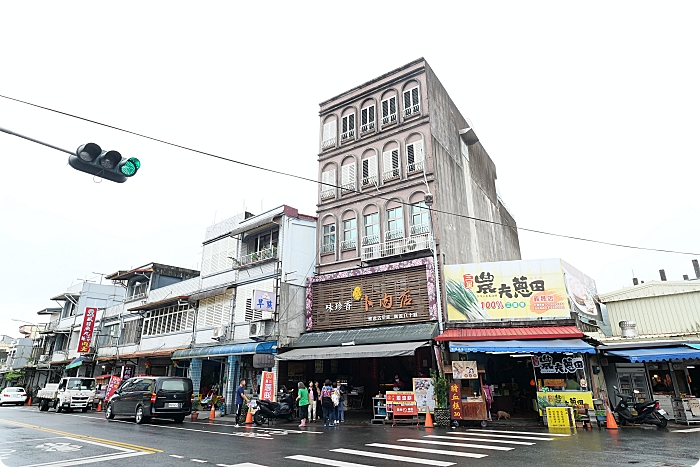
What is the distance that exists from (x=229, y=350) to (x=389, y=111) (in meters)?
15.2

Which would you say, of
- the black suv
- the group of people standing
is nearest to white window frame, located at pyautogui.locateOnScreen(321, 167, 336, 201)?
the group of people standing

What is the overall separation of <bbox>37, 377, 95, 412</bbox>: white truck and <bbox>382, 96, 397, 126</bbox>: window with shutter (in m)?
23.9

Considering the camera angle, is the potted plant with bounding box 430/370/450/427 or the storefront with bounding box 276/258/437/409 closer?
the potted plant with bounding box 430/370/450/427

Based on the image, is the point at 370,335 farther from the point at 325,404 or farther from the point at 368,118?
the point at 368,118

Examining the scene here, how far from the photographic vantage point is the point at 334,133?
86.3ft

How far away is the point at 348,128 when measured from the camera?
→ 2580 centimetres

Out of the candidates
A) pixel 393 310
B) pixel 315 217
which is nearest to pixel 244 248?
pixel 315 217

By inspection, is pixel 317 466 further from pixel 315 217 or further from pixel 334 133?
pixel 334 133

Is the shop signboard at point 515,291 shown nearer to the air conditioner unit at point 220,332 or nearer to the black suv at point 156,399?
the black suv at point 156,399

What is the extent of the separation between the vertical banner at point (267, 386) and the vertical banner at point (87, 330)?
2402 centimetres

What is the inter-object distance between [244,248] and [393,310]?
424 inches

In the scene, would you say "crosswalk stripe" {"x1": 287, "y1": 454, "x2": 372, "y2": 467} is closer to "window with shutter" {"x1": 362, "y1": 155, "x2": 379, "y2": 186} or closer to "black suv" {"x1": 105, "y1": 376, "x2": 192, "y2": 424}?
"black suv" {"x1": 105, "y1": 376, "x2": 192, "y2": 424}

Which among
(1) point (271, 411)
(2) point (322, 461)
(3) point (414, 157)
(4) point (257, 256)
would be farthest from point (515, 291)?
(4) point (257, 256)

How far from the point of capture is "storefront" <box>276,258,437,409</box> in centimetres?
1894
